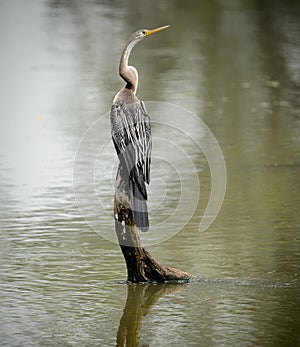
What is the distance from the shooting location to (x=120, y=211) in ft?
25.8

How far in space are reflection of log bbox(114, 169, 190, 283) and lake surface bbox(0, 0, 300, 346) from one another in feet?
0.39

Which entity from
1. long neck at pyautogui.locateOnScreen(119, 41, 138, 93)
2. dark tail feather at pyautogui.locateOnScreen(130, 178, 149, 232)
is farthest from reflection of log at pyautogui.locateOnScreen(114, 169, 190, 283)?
long neck at pyautogui.locateOnScreen(119, 41, 138, 93)

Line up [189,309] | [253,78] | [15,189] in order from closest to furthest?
[189,309], [15,189], [253,78]

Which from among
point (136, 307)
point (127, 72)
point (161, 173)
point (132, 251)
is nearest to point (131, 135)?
point (127, 72)

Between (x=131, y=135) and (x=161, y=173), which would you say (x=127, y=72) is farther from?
(x=161, y=173)

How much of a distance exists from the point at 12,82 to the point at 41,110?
2224 mm

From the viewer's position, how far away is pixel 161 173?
41.0ft

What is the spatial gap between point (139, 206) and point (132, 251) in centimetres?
38

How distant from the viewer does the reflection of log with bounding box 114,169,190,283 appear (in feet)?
25.8

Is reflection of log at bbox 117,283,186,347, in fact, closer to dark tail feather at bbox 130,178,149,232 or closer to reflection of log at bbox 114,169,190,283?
reflection of log at bbox 114,169,190,283

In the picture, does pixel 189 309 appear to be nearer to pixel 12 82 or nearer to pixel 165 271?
pixel 165 271

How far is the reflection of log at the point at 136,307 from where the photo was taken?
6.90 metres

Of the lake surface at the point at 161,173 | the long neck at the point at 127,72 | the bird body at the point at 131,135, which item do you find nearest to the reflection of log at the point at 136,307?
the lake surface at the point at 161,173

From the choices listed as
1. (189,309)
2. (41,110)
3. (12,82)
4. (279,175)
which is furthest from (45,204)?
(12,82)
